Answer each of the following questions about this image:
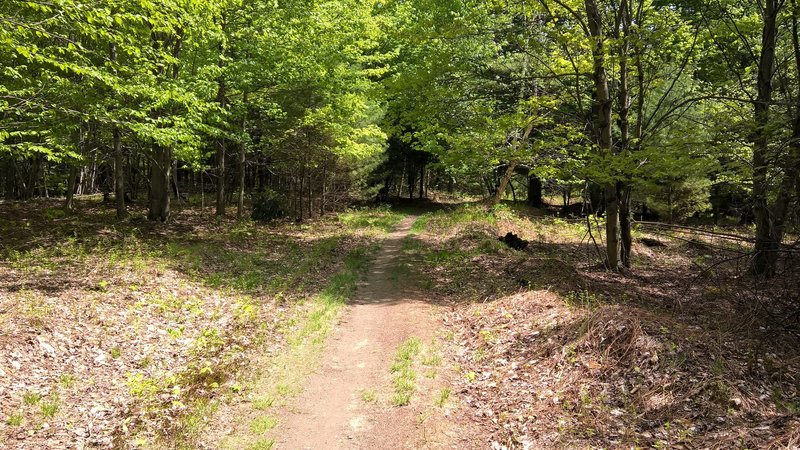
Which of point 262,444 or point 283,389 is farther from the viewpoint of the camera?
point 283,389

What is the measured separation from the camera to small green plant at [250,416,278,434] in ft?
19.1

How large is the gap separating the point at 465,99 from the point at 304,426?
1018 centimetres

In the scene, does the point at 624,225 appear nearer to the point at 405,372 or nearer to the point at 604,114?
the point at 604,114

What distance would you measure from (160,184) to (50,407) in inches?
495

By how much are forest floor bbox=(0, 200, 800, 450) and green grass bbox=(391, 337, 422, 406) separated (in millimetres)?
42

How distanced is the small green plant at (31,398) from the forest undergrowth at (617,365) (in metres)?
5.49

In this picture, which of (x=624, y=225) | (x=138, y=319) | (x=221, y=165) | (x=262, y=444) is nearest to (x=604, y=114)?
(x=624, y=225)

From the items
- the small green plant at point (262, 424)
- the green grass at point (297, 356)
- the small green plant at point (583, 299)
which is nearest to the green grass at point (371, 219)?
the green grass at point (297, 356)

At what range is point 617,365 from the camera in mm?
6539

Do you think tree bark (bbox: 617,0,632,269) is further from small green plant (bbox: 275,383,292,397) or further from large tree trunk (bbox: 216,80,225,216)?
large tree trunk (bbox: 216,80,225,216)

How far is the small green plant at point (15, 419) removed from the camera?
5.45 m

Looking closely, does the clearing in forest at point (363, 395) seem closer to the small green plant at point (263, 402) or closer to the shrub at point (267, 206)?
the small green plant at point (263, 402)

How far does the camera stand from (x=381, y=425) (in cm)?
602

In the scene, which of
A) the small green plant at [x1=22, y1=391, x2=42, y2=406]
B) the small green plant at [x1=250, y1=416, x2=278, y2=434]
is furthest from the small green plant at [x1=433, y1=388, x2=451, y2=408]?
the small green plant at [x1=22, y1=391, x2=42, y2=406]
